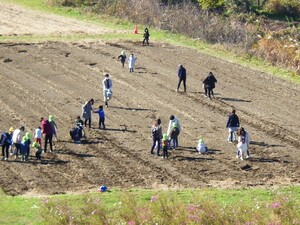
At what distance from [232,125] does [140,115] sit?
5629mm

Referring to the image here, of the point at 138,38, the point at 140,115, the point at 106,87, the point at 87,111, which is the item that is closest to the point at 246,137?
the point at 87,111

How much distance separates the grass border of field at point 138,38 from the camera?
1741 inches

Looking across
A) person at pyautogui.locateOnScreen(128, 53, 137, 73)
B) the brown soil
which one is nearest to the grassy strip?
the brown soil

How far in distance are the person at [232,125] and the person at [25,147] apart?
26.6 feet

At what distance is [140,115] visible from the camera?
3438 cm

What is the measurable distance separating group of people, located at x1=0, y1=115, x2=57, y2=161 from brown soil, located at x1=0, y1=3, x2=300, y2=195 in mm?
353

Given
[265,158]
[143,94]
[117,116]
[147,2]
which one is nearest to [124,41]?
[147,2]

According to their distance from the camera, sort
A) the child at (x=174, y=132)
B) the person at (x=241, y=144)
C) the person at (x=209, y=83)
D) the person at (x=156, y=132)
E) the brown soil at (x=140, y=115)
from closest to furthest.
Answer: the brown soil at (x=140, y=115), the person at (x=241, y=144), the person at (x=156, y=132), the child at (x=174, y=132), the person at (x=209, y=83)

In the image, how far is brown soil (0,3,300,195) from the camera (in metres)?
26.8

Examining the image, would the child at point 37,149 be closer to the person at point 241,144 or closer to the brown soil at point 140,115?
the brown soil at point 140,115

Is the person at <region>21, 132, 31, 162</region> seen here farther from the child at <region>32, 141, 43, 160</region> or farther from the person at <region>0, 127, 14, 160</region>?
the person at <region>0, 127, 14, 160</region>

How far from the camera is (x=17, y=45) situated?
4884 cm

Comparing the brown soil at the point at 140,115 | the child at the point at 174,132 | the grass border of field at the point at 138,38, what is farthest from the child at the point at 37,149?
the grass border of field at the point at 138,38

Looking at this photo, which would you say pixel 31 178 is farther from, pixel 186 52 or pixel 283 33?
pixel 283 33
